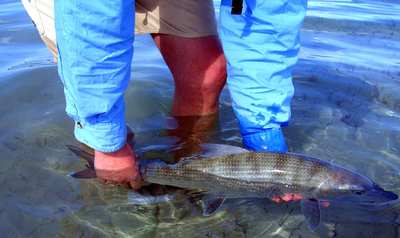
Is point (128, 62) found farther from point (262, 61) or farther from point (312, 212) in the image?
point (312, 212)

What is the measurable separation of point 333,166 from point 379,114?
66.9 inches

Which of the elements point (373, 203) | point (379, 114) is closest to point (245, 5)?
point (373, 203)

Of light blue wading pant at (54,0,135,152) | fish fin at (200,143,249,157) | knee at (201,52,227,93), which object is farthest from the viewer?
knee at (201,52,227,93)

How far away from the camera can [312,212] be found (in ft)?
10.4

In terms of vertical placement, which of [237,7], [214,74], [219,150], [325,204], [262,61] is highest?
[237,7]

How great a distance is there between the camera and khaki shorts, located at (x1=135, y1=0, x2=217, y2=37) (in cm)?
365

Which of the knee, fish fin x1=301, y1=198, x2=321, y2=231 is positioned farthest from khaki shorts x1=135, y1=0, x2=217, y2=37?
fish fin x1=301, y1=198, x2=321, y2=231

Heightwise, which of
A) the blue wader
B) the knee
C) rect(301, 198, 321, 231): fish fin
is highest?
the blue wader

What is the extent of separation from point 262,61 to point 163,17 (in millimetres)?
827

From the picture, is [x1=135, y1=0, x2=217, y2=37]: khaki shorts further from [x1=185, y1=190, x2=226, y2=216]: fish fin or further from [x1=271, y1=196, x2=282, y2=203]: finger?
[x1=271, y1=196, x2=282, y2=203]: finger

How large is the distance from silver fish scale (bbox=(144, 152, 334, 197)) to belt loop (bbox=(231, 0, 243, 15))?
0.85 meters

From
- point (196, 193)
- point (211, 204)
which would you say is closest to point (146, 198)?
point (196, 193)

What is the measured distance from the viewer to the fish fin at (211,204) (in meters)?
3.27

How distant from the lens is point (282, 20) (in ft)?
10.1
